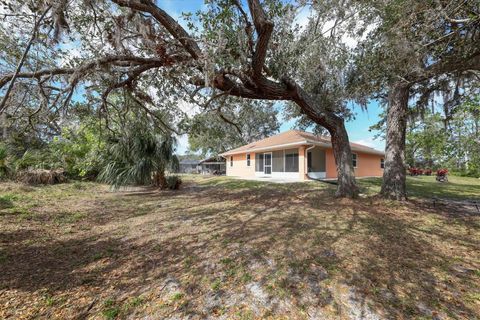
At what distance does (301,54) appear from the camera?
644 centimetres

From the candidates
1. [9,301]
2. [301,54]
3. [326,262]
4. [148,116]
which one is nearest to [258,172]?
[148,116]

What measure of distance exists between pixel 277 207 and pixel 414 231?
117 inches

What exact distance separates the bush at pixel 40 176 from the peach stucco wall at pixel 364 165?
616 inches

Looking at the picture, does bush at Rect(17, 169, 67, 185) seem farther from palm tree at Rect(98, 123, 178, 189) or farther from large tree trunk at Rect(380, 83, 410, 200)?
large tree trunk at Rect(380, 83, 410, 200)

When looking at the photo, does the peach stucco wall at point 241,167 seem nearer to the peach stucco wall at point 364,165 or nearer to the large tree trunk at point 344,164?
the peach stucco wall at point 364,165

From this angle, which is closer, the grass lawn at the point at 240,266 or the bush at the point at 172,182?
the grass lawn at the point at 240,266

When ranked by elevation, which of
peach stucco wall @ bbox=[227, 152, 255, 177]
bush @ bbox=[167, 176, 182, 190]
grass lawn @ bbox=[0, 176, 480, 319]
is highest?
peach stucco wall @ bbox=[227, 152, 255, 177]

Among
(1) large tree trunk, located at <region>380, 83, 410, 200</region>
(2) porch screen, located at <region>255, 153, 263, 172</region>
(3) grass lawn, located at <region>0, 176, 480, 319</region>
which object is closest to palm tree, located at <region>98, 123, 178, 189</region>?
(3) grass lawn, located at <region>0, 176, 480, 319</region>

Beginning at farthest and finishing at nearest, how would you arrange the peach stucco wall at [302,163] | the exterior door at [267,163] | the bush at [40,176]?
1. the exterior door at [267,163]
2. the peach stucco wall at [302,163]
3. the bush at [40,176]

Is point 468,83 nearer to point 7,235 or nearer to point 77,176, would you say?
point 7,235

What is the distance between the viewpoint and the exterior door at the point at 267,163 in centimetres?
1769

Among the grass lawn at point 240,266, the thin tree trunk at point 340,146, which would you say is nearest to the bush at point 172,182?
the grass lawn at point 240,266

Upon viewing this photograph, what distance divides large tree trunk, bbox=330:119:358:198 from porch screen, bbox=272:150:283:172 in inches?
364

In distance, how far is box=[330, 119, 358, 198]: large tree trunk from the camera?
696cm
